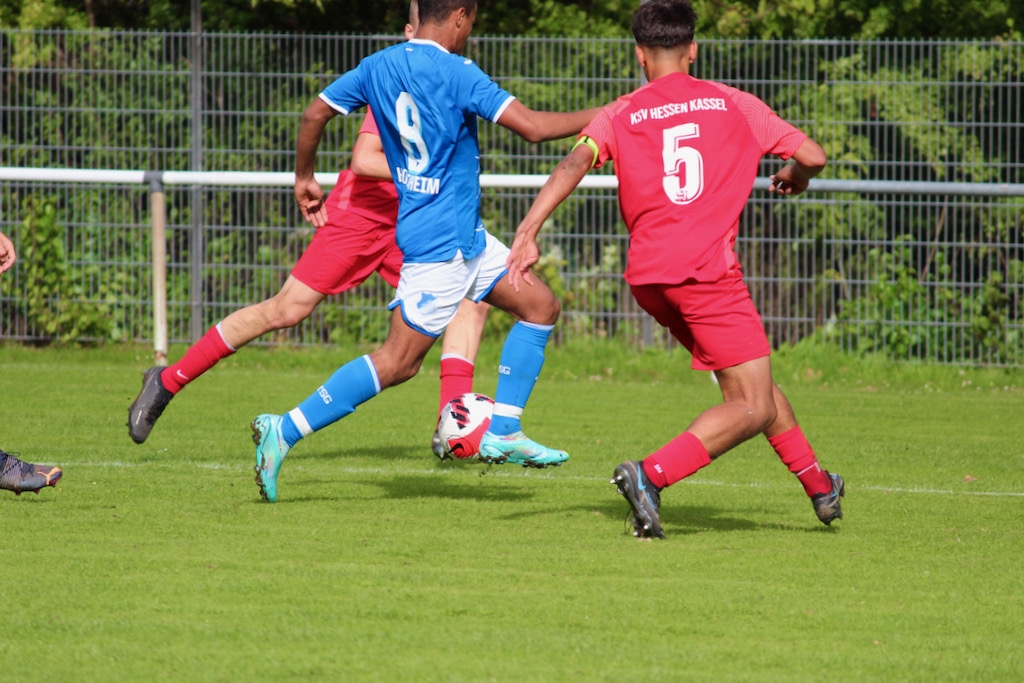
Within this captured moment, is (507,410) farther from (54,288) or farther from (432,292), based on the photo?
(54,288)

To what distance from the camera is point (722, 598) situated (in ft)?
13.4

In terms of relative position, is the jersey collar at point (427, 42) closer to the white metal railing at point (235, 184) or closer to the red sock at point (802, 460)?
the red sock at point (802, 460)

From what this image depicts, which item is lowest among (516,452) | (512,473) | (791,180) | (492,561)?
(512,473)

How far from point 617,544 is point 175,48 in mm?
8020

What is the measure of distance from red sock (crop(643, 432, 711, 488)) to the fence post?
6192 millimetres

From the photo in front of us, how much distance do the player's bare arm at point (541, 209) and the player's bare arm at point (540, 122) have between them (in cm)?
49

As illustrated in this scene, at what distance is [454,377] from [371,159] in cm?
104

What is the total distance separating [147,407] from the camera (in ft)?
20.0

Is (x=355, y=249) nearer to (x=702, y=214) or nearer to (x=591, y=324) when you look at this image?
(x=702, y=214)

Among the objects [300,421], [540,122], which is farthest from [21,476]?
[540,122]

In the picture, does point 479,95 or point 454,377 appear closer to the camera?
point 479,95

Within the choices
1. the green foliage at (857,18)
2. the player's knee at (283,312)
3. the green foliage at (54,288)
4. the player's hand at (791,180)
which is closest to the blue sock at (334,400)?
the player's knee at (283,312)

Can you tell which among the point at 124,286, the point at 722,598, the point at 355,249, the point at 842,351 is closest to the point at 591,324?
the point at 842,351

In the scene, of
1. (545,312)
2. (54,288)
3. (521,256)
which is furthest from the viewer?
(54,288)
